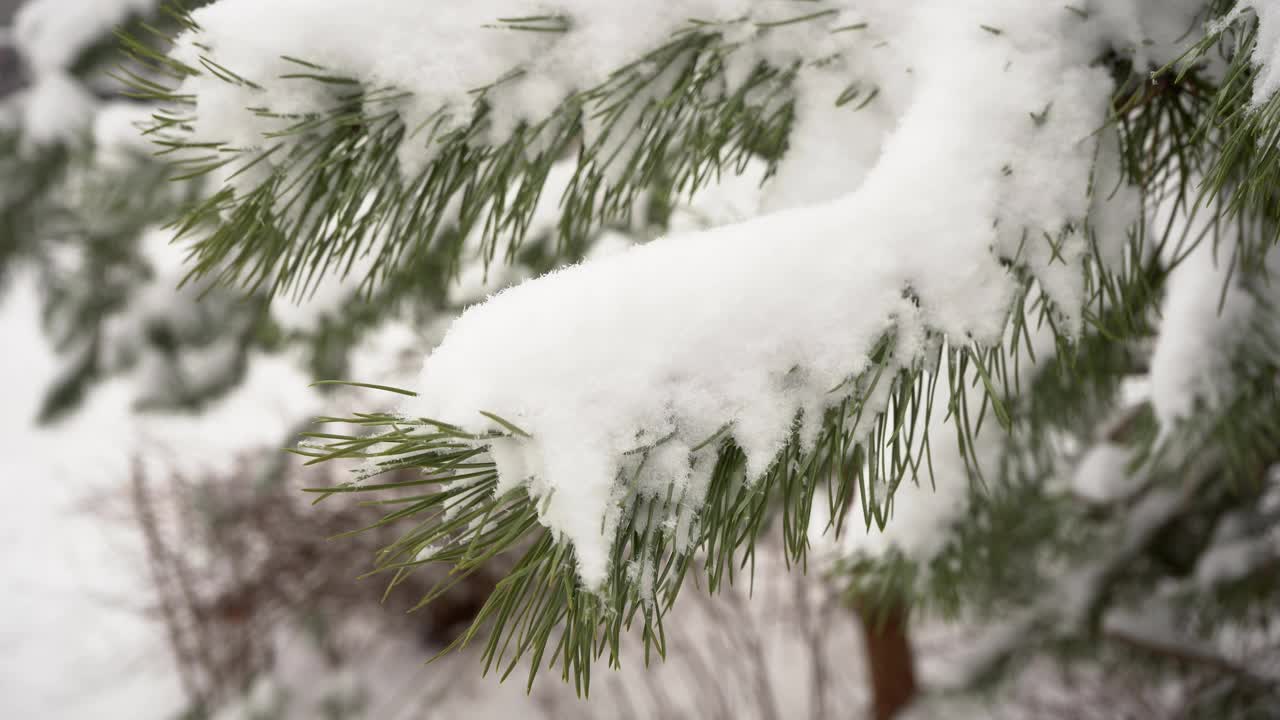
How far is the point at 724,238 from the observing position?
389mm

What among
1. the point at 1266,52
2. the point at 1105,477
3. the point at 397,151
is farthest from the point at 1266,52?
the point at 1105,477

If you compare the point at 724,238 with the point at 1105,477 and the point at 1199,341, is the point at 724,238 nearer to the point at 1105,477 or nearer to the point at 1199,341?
the point at 1199,341

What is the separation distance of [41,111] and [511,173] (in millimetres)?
2031

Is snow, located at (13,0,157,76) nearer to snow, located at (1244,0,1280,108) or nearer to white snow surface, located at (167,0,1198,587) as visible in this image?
white snow surface, located at (167,0,1198,587)

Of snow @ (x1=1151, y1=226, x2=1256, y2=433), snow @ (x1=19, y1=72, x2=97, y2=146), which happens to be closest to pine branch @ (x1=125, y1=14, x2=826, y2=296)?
snow @ (x1=1151, y1=226, x2=1256, y2=433)

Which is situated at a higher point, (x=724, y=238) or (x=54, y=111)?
(x=54, y=111)

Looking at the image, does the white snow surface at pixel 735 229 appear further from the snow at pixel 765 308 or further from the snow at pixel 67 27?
the snow at pixel 67 27

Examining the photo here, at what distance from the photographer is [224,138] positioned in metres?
0.52

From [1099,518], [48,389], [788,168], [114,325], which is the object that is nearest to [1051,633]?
[1099,518]

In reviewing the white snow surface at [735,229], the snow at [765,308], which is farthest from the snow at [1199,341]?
the snow at [765,308]

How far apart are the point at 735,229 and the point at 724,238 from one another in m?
0.01

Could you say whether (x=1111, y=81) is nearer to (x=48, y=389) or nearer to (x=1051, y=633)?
(x=1051, y=633)

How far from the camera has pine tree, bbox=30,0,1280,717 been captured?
349 mm

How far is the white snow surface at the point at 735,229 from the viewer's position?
339 millimetres
